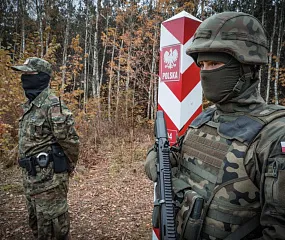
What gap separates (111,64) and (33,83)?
1149 centimetres

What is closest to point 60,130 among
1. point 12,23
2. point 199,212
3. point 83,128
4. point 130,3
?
point 199,212

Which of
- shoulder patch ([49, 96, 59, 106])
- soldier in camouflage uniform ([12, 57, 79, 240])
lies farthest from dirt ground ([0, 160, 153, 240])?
shoulder patch ([49, 96, 59, 106])

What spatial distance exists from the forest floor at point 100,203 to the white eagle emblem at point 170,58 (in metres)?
2.36

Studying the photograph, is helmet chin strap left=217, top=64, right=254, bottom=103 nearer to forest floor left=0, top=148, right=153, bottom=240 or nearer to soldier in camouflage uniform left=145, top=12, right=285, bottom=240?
soldier in camouflage uniform left=145, top=12, right=285, bottom=240

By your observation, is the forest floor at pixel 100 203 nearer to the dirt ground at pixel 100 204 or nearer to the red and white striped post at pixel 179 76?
the dirt ground at pixel 100 204

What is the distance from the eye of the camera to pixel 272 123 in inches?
45.8

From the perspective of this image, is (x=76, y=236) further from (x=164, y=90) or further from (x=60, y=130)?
(x=164, y=90)

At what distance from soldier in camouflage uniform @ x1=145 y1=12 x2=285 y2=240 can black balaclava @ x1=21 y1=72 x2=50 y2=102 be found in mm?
1891

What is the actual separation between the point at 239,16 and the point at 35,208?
8.53 ft

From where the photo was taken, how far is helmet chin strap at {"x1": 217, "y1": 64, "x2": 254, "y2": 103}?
131 centimetres

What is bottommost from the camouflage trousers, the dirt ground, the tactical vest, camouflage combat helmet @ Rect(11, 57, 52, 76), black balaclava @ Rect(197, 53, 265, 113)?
the dirt ground

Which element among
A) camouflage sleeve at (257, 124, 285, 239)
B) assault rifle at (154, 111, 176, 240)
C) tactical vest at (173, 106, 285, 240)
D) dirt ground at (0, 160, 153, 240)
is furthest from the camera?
dirt ground at (0, 160, 153, 240)

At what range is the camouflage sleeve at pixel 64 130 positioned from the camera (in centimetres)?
260

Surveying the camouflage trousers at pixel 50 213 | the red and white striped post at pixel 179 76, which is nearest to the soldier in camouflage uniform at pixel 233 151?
the red and white striped post at pixel 179 76
